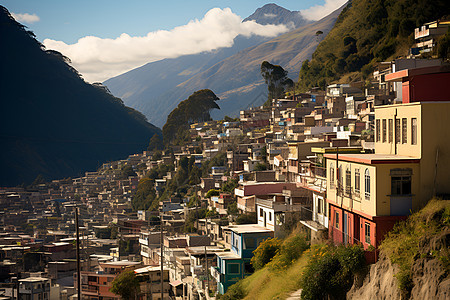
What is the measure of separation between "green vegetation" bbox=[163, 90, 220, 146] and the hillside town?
4813 mm

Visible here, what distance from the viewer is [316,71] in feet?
252

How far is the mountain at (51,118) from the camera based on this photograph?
142000 mm

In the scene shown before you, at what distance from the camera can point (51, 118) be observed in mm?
161875

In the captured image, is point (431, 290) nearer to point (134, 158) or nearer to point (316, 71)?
point (316, 71)

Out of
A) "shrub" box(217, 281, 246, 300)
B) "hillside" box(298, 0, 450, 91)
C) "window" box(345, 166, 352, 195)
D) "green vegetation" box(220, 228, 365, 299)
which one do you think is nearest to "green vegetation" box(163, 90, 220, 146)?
"hillside" box(298, 0, 450, 91)

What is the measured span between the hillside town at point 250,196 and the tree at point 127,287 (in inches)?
17.1

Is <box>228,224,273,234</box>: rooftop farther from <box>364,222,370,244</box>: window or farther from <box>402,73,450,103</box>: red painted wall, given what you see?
<box>402,73,450,103</box>: red painted wall

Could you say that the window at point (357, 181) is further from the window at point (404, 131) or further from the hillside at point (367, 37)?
the hillside at point (367, 37)

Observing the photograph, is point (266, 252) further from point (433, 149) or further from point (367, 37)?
point (367, 37)

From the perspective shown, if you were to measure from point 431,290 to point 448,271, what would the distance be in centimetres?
49

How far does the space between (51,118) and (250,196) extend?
133123 millimetres

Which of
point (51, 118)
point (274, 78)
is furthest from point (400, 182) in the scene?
point (51, 118)

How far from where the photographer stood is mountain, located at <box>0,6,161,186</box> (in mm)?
142000

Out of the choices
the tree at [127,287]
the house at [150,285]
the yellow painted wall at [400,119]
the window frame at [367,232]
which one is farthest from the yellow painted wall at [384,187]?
the tree at [127,287]
